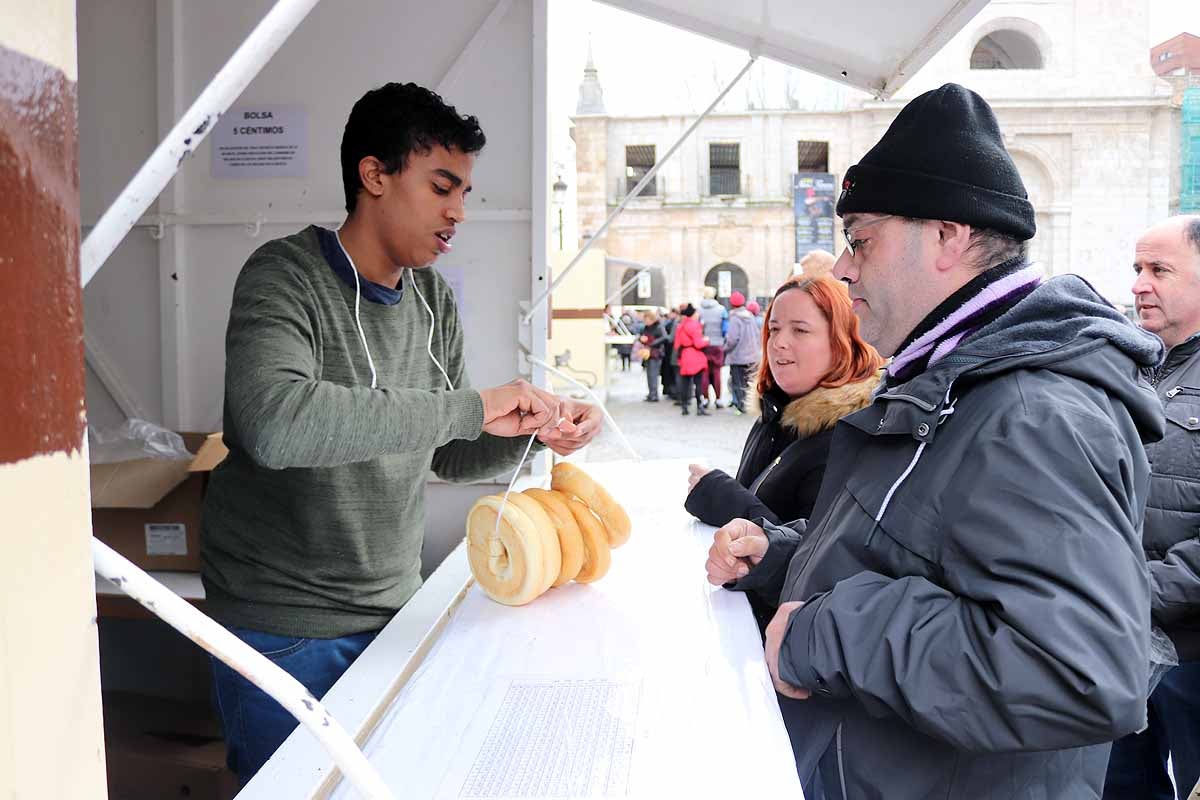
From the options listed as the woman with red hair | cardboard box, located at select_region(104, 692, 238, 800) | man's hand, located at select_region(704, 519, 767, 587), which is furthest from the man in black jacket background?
cardboard box, located at select_region(104, 692, 238, 800)

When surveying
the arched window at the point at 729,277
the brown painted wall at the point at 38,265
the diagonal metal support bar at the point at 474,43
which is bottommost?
the brown painted wall at the point at 38,265

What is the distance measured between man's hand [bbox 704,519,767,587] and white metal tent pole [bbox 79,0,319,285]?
1.31 m

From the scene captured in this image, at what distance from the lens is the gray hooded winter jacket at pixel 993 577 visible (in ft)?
3.74

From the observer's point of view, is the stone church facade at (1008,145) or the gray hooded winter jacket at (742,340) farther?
the stone church facade at (1008,145)

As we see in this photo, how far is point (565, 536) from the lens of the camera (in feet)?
6.37

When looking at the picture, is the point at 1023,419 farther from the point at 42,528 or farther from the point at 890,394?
the point at 42,528

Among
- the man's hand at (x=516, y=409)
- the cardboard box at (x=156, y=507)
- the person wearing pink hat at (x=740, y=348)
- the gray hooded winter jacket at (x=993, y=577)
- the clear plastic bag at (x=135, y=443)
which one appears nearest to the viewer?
the gray hooded winter jacket at (x=993, y=577)

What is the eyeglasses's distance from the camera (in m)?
1.50

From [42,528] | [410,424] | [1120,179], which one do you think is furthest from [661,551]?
[1120,179]

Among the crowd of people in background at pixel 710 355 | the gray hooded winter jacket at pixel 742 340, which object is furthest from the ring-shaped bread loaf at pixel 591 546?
the gray hooded winter jacket at pixel 742 340

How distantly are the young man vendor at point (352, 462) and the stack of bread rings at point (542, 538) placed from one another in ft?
0.50

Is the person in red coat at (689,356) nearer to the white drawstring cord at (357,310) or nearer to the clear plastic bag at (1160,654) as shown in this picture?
the clear plastic bag at (1160,654)

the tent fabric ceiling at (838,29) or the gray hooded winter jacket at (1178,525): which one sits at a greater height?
the tent fabric ceiling at (838,29)

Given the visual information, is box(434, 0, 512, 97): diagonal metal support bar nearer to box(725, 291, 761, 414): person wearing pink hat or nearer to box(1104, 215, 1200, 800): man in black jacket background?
box(1104, 215, 1200, 800): man in black jacket background
